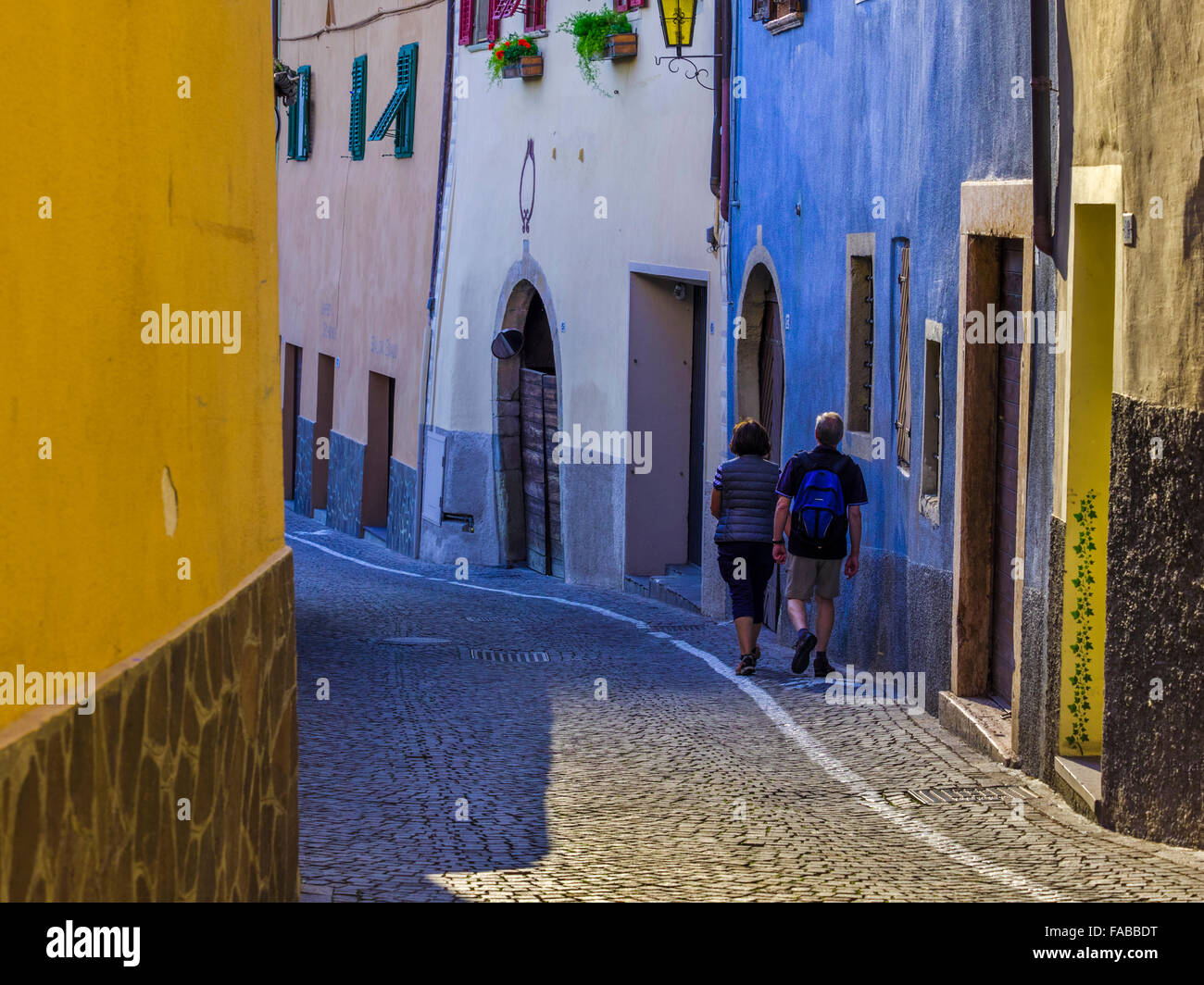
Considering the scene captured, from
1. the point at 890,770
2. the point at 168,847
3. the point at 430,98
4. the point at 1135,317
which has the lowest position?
the point at 890,770

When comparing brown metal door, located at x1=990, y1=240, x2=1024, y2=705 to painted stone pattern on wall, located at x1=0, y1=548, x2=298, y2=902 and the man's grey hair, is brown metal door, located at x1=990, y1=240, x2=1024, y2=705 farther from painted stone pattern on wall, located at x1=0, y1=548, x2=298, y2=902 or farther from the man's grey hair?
painted stone pattern on wall, located at x1=0, y1=548, x2=298, y2=902

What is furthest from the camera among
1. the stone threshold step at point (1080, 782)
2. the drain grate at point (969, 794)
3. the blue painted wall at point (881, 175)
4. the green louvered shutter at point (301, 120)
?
the green louvered shutter at point (301, 120)

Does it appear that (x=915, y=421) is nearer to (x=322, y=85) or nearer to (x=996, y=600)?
(x=996, y=600)

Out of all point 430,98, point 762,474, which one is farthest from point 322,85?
point 762,474

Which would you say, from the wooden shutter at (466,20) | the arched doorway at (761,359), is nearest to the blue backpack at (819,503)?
the arched doorway at (761,359)

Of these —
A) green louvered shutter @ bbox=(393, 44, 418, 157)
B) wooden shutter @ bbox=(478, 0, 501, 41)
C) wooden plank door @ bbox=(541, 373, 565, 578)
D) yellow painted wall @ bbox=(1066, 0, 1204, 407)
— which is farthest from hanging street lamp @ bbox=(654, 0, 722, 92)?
yellow painted wall @ bbox=(1066, 0, 1204, 407)

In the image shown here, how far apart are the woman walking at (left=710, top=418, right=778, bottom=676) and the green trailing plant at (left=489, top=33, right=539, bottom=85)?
9.83 meters

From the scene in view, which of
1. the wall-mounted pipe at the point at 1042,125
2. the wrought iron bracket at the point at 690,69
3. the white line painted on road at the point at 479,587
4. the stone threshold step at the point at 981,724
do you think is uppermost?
the wrought iron bracket at the point at 690,69

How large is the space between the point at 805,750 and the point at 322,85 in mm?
22893

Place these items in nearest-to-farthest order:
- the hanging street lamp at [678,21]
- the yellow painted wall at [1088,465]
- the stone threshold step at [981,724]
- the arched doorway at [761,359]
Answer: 1. the yellow painted wall at [1088,465]
2. the stone threshold step at [981,724]
3. the arched doorway at [761,359]
4. the hanging street lamp at [678,21]

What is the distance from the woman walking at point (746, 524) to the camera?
38.2 ft

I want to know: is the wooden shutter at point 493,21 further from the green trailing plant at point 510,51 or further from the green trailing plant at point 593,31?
the green trailing plant at point 593,31

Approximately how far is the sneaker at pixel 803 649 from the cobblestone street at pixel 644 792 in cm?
9
